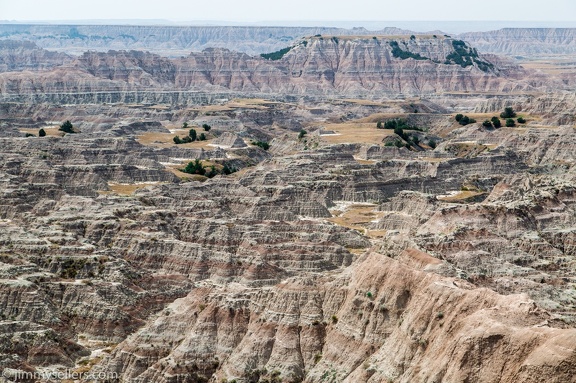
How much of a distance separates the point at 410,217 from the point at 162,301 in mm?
54330

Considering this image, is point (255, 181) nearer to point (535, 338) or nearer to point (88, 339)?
point (88, 339)

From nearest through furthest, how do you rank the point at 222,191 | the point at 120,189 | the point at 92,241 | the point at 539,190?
the point at 92,241 → the point at 539,190 → the point at 222,191 → the point at 120,189

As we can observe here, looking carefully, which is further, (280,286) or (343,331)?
(280,286)

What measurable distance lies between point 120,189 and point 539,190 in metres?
71.0

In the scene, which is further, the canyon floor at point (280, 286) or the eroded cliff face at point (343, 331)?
the canyon floor at point (280, 286)

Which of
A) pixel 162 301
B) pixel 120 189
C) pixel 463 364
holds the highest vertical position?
pixel 463 364

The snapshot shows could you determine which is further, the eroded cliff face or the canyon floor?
the canyon floor

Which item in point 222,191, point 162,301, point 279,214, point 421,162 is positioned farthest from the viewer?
point 421,162

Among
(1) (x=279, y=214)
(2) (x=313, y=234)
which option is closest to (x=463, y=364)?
(2) (x=313, y=234)

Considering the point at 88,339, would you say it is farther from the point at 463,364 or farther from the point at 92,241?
the point at 463,364

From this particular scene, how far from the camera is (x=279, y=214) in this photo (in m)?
143

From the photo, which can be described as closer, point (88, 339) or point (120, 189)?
point (88, 339)

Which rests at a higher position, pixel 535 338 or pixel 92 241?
pixel 535 338

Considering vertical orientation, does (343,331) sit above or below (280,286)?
below
